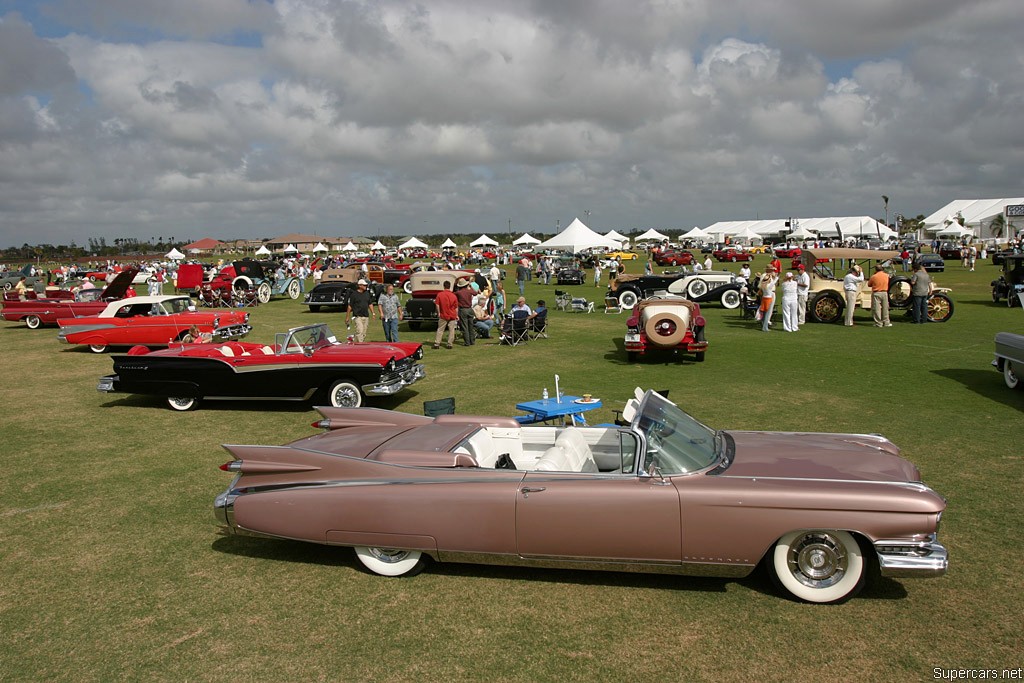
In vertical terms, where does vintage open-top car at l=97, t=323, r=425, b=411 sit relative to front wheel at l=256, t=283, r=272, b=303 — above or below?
below

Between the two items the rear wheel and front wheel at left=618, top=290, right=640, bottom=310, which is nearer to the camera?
the rear wheel

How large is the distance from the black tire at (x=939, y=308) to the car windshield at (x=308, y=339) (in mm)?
15723

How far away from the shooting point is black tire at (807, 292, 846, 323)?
17781mm

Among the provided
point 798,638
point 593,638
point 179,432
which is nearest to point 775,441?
point 798,638

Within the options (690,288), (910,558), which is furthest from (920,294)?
(910,558)

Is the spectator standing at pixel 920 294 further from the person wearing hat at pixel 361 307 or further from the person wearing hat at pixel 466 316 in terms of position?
the person wearing hat at pixel 361 307

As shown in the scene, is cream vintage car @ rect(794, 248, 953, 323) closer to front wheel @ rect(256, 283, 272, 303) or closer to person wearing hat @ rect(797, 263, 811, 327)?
person wearing hat @ rect(797, 263, 811, 327)

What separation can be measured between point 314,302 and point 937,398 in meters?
20.8

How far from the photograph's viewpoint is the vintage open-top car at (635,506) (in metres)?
4.09

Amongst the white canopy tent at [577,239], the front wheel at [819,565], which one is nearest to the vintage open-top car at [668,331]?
the front wheel at [819,565]

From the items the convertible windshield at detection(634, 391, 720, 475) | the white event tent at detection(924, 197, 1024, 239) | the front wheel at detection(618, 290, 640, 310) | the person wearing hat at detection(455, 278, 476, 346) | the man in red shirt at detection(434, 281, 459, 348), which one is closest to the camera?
the convertible windshield at detection(634, 391, 720, 475)

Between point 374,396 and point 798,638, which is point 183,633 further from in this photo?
point 374,396

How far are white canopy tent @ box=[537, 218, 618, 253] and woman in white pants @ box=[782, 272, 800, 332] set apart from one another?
2930cm

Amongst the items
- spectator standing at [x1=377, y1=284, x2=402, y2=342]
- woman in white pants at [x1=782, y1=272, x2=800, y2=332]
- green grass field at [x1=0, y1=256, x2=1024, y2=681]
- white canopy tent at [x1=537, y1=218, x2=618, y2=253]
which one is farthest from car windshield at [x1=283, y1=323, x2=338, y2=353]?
white canopy tent at [x1=537, y1=218, x2=618, y2=253]
